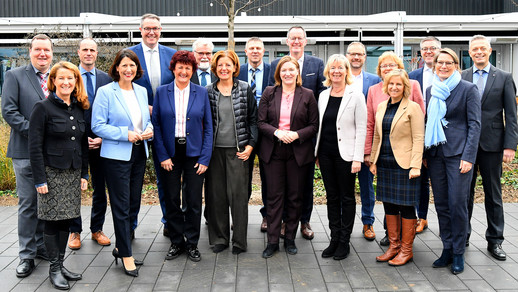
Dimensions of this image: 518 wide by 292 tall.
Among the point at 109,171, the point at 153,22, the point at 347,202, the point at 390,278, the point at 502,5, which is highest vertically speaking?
the point at 502,5

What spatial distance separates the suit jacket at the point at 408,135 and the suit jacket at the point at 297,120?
2.81ft

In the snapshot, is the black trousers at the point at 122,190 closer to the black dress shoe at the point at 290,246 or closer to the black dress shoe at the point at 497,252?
the black dress shoe at the point at 290,246

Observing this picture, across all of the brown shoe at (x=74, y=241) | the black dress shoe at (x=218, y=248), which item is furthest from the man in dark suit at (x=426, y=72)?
the brown shoe at (x=74, y=241)

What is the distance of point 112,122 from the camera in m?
4.62

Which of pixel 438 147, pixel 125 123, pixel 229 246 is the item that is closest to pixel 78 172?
pixel 125 123

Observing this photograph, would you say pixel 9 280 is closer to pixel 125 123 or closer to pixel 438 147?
pixel 125 123

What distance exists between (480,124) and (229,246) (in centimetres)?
299

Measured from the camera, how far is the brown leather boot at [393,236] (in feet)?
16.3

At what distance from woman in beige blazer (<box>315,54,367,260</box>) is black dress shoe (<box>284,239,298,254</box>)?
1.08ft

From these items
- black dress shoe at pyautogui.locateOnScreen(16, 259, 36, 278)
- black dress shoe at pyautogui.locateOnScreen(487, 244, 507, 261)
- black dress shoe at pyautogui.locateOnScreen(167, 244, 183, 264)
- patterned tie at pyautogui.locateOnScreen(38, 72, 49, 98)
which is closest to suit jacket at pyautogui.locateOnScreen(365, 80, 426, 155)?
black dress shoe at pyautogui.locateOnScreen(487, 244, 507, 261)

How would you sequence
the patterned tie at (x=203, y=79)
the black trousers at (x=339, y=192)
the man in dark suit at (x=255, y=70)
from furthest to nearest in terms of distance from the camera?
the patterned tie at (x=203, y=79)
the man in dark suit at (x=255, y=70)
the black trousers at (x=339, y=192)

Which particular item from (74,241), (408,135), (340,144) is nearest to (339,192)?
(340,144)

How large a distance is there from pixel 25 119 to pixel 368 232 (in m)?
3.99

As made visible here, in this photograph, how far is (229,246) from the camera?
5.49 meters
